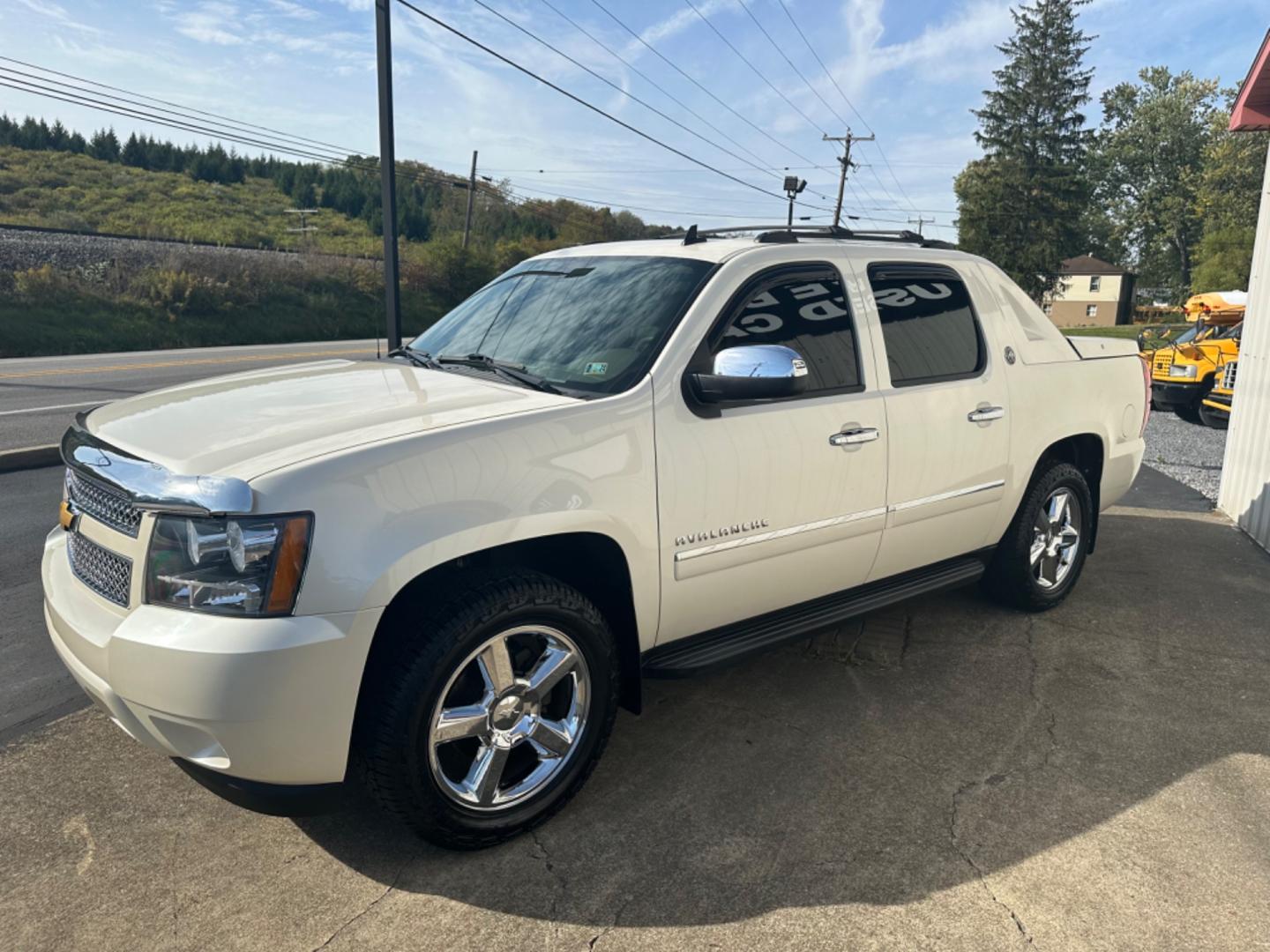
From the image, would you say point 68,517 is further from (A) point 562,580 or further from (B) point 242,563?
(A) point 562,580

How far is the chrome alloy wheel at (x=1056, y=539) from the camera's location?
455 cm

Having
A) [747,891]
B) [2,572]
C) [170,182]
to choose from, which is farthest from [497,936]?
[170,182]

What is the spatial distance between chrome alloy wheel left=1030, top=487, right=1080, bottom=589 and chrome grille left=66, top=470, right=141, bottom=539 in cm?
396

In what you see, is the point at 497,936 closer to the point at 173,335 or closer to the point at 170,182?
the point at 173,335

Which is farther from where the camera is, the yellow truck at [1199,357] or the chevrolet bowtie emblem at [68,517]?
the yellow truck at [1199,357]

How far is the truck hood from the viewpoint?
7.83 feet

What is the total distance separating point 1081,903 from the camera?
2498mm

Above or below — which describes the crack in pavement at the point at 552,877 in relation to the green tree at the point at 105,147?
below

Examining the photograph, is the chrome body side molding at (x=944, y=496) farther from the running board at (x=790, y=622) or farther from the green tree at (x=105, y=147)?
the green tree at (x=105, y=147)

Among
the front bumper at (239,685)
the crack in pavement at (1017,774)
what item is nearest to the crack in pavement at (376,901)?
the front bumper at (239,685)

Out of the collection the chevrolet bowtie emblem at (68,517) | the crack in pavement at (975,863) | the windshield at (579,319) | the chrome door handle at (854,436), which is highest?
the windshield at (579,319)

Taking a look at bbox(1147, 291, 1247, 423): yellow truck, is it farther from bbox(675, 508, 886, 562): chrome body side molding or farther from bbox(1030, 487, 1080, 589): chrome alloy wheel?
bbox(675, 508, 886, 562): chrome body side molding

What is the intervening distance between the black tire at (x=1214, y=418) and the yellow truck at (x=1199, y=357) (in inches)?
1.3

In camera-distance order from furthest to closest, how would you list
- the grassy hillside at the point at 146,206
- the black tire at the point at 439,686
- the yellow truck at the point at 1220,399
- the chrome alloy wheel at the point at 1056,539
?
1. the grassy hillside at the point at 146,206
2. the yellow truck at the point at 1220,399
3. the chrome alloy wheel at the point at 1056,539
4. the black tire at the point at 439,686
